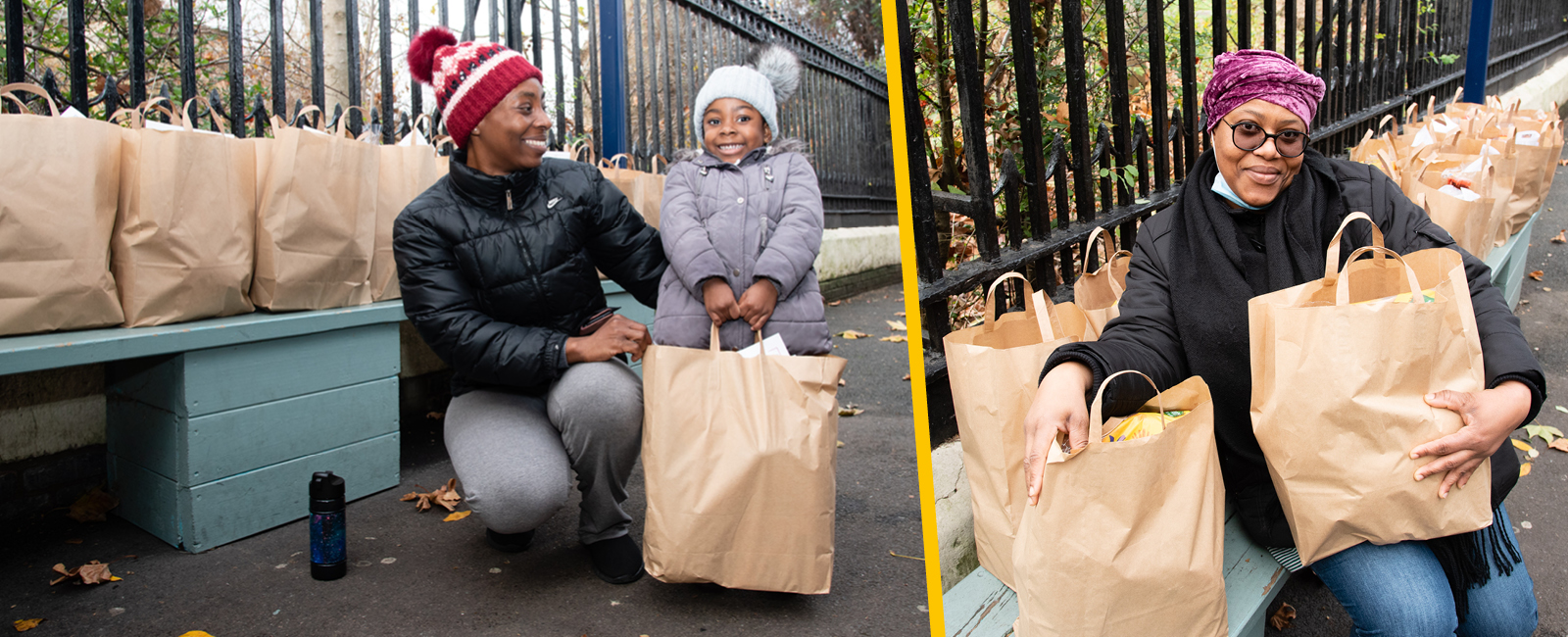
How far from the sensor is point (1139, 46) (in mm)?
3803

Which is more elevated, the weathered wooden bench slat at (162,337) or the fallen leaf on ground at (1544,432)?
the weathered wooden bench slat at (162,337)

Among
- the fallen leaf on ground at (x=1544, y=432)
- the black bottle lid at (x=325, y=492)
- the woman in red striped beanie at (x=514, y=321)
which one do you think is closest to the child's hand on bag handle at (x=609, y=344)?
the woman in red striped beanie at (x=514, y=321)

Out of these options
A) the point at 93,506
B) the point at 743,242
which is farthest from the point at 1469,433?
the point at 93,506

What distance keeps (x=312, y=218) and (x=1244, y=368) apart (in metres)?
2.65

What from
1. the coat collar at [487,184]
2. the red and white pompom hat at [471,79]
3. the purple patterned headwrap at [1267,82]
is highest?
the red and white pompom hat at [471,79]

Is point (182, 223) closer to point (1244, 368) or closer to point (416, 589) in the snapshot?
point (416, 589)

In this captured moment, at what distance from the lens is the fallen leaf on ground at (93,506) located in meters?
2.77

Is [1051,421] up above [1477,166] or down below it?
below

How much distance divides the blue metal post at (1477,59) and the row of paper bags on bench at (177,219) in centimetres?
716

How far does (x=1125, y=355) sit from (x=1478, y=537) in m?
0.80

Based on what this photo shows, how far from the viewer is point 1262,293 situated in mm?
1830

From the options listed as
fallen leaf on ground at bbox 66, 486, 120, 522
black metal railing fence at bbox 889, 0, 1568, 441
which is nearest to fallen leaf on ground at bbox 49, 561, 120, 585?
fallen leaf on ground at bbox 66, 486, 120, 522

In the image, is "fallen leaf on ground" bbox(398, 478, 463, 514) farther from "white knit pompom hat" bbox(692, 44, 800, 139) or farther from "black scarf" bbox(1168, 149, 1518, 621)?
"black scarf" bbox(1168, 149, 1518, 621)

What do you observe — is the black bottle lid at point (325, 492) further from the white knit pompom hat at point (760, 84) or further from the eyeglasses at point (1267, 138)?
the eyeglasses at point (1267, 138)
